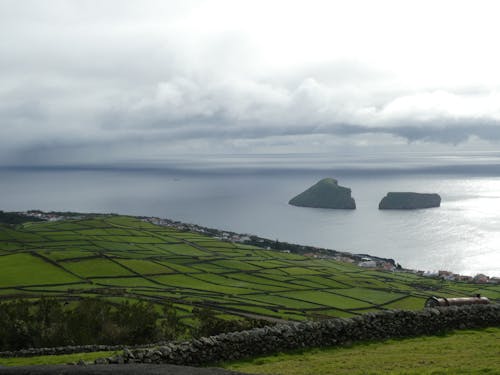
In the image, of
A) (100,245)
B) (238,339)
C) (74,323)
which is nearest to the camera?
(238,339)

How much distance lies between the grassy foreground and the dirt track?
3.08 metres

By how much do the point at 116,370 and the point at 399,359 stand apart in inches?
358

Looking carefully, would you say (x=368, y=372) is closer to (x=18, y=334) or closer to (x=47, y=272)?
(x=18, y=334)

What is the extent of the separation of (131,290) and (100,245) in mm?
47732

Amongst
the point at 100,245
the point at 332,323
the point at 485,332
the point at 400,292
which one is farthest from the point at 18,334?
the point at 100,245

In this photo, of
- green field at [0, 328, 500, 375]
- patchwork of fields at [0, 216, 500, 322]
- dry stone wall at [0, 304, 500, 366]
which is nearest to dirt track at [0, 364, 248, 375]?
dry stone wall at [0, 304, 500, 366]

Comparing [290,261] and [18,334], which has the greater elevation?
[18,334]

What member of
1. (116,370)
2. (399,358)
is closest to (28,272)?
(116,370)

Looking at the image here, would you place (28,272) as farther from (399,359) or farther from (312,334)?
(399,359)

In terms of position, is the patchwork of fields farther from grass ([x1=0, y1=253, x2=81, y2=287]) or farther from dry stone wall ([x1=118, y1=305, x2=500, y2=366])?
dry stone wall ([x1=118, y1=305, x2=500, y2=366])

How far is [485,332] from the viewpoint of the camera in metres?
19.0

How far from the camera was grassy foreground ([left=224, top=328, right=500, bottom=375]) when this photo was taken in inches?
542

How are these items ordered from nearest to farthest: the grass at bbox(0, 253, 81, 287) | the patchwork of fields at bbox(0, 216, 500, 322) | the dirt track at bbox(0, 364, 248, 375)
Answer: the dirt track at bbox(0, 364, 248, 375) → the patchwork of fields at bbox(0, 216, 500, 322) → the grass at bbox(0, 253, 81, 287)

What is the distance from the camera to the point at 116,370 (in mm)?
12344
